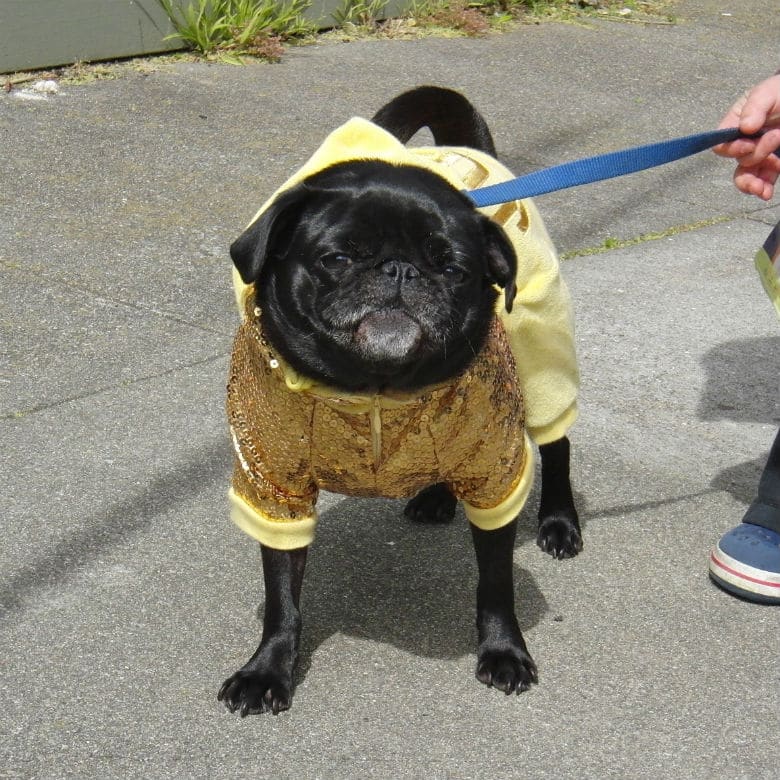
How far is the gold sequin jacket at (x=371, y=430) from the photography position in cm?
282

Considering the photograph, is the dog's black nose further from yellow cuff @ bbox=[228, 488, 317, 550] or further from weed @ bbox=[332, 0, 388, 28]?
weed @ bbox=[332, 0, 388, 28]

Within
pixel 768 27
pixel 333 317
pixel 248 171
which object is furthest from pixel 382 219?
pixel 768 27

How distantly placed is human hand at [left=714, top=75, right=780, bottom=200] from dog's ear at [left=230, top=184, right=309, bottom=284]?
1087 millimetres

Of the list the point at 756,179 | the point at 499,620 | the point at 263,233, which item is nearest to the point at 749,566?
the point at 499,620

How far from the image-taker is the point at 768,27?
9.52m

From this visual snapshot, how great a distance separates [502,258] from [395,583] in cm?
106

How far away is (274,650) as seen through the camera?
3006mm

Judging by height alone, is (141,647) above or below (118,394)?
above

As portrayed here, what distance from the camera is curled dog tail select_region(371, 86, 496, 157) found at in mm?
3637

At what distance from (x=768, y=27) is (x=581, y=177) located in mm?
7202

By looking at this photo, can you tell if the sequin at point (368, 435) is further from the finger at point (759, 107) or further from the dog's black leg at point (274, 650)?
the finger at point (759, 107)

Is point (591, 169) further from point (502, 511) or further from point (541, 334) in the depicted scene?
point (502, 511)

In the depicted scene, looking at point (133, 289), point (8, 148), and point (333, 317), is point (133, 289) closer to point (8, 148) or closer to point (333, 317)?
point (8, 148)

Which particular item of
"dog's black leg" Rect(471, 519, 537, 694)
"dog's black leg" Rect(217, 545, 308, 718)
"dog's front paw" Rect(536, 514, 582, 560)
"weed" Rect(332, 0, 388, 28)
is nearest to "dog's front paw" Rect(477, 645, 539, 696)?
"dog's black leg" Rect(471, 519, 537, 694)
